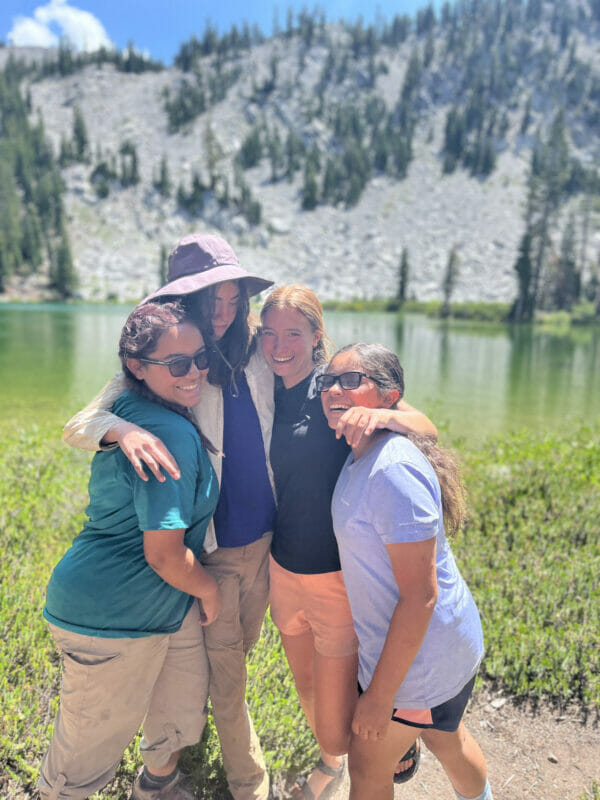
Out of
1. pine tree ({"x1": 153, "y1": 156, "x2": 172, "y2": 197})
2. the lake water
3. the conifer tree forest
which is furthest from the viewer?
pine tree ({"x1": 153, "y1": 156, "x2": 172, "y2": 197})

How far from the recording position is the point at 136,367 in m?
2.18

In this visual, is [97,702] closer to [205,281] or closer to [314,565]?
[314,565]

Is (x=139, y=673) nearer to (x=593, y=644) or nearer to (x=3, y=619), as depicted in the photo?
(x=3, y=619)

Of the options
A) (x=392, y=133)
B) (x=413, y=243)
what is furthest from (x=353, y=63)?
(x=413, y=243)

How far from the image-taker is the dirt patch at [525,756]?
116 inches

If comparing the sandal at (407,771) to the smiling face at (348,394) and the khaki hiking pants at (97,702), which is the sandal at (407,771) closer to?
the khaki hiking pants at (97,702)

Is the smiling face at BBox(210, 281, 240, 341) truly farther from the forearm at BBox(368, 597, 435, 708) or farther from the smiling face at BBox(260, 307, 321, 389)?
the forearm at BBox(368, 597, 435, 708)

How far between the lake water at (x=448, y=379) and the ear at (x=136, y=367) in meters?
10.1

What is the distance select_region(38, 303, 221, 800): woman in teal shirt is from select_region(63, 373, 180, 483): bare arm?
0.19 ft

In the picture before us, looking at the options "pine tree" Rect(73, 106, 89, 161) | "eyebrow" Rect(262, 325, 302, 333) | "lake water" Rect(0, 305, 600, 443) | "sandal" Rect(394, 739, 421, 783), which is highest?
"pine tree" Rect(73, 106, 89, 161)

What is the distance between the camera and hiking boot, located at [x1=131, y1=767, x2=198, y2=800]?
8.41 ft

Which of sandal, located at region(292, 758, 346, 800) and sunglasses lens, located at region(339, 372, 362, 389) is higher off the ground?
sunglasses lens, located at region(339, 372, 362, 389)

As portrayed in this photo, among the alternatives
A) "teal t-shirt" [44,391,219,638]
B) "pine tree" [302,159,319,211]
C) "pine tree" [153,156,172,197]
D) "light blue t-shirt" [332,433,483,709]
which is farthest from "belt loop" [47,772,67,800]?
"pine tree" [153,156,172,197]

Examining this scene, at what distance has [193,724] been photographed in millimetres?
2480
